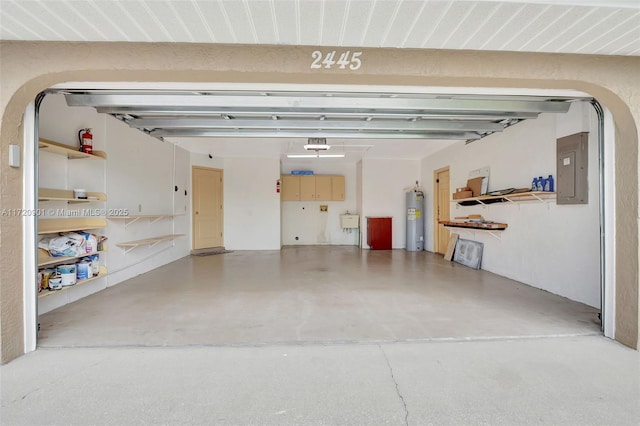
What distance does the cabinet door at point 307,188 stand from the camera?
873 centimetres

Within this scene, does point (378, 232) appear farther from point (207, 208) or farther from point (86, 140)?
point (86, 140)

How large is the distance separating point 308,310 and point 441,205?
5.27 m

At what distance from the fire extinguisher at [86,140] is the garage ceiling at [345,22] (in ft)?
5.96

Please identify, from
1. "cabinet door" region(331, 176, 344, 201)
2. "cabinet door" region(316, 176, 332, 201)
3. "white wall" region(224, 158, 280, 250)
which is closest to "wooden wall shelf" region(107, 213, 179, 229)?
"white wall" region(224, 158, 280, 250)

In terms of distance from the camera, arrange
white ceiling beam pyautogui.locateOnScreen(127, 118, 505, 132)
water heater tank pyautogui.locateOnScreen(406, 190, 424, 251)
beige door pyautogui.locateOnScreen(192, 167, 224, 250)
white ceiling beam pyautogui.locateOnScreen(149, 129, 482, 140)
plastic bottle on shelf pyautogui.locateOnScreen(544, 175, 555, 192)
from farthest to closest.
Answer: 1. water heater tank pyautogui.locateOnScreen(406, 190, 424, 251)
2. beige door pyautogui.locateOnScreen(192, 167, 224, 250)
3. white ceiling beam pyautogui.locateOnScreen(149, 129, 482, 140)
4. white ceiling beam pyautogui.locateOnScreen(127, 118, 505, 132)
5. plastic bottle on shelf pyautogui.locateOnScreen(544, 175, 555, 192)

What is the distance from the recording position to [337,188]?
8836mm

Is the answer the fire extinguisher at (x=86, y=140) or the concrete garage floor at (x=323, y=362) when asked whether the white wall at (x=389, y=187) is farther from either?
the fire extinguisher at (x=86, y=140)

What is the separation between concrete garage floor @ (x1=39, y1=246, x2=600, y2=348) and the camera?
2545 millimetres

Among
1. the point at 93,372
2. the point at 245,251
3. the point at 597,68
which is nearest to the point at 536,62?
the point at 597,68

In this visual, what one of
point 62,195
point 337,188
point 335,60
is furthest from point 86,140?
point 337,188

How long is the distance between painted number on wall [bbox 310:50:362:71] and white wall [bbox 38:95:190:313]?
3.23 m

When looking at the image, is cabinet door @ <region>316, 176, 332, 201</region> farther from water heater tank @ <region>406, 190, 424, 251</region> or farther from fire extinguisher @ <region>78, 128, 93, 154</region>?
fire extinguisher @ <region>78, 128, 93, 154</region>

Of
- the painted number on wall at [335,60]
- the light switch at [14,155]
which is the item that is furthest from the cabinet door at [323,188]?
the light switch at [14,155]

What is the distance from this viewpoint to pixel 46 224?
9.82 ft
